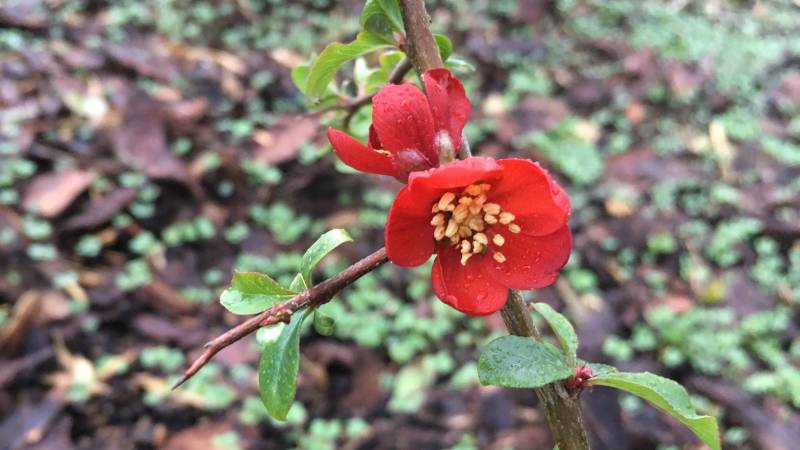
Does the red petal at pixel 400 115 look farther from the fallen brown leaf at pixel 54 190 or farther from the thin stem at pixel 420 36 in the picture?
the fallen brown leaf at pixel 54 190

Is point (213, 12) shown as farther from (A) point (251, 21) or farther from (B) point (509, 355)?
(B) point (509, 355)

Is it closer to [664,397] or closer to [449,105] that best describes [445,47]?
[449,105]

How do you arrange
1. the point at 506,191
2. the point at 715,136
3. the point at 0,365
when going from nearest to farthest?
1. the point at 506,191
2. the point at 0,365
3. the point at 715,136

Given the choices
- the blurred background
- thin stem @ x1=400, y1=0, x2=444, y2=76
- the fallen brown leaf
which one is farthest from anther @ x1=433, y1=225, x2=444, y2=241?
the fallen brown leaf

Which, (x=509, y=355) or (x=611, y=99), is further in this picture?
(x=611, y=99)

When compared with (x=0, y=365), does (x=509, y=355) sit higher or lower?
higher

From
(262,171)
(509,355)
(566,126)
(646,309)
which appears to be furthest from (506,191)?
(566,126)
